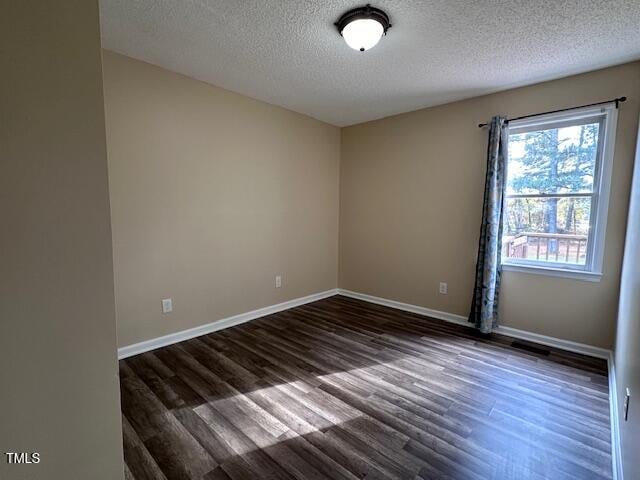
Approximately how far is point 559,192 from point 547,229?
1.20ft

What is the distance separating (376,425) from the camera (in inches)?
69.7

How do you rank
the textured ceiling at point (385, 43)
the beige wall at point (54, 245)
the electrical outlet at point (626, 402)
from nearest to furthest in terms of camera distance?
the beige wall at point (54, 245) < the electrical outlet at point (626, 402) < the textured ceiling at point (385, 43)

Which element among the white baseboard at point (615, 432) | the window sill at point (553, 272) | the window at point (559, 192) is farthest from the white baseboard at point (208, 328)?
the white baseboard at point (615, 432)

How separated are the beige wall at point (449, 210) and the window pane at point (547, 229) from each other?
0.19 m

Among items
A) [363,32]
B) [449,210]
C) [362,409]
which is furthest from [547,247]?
[363,32]

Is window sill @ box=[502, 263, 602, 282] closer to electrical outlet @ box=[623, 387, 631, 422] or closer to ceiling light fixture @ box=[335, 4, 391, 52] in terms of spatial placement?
electrical outlet @ box=[623, 387, 631, 422]

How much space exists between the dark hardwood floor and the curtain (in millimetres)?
332

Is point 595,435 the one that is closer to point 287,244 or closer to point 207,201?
point 287,244

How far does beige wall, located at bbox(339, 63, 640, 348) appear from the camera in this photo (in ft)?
8.42

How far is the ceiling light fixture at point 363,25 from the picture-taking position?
1836 millimetres

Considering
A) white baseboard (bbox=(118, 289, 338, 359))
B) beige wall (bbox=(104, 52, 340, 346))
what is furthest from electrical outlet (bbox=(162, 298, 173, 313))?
white baseboard (bbox=(118, 289, 338, 359))

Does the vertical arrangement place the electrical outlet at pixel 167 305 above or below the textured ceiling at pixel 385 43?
below

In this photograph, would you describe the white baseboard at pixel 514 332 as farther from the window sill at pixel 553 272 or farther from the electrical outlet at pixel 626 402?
the electrical outlet at pixel 626 402

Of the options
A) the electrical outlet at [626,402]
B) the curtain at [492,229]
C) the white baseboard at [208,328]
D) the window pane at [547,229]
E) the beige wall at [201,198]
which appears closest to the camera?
the electrical outlet at [626,402]
